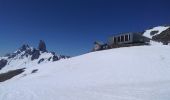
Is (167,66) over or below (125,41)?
below

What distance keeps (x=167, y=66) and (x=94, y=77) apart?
403 inches

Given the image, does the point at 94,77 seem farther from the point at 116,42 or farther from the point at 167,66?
the point at 116,42

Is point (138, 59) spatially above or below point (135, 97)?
above

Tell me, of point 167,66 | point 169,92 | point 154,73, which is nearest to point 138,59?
point 167,66

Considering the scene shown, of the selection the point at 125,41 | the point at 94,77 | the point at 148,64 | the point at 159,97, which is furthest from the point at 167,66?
the point at 125,41

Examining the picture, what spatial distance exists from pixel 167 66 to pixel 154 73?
3937 millimetres

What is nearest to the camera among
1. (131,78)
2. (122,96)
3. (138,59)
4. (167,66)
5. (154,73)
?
(122,96)

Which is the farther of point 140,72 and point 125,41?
point 125,41

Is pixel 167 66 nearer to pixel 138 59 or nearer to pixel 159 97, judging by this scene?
pixel 138 59

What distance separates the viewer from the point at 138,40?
60.1 m

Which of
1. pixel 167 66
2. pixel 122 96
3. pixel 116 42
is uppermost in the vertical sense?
pixel 116 42

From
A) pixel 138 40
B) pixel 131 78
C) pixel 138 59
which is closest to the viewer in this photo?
pixel 131 78

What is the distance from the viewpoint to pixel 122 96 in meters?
13.6

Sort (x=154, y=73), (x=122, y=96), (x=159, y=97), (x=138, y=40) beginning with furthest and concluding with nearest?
(x=138, y=40) → (x=154, y=73) → (x=122, y=96) → (x=159, y=97)
